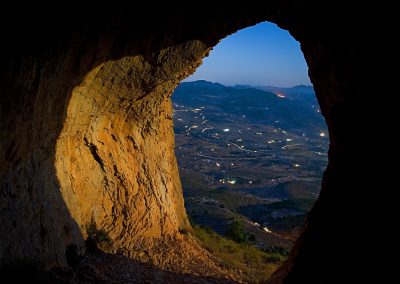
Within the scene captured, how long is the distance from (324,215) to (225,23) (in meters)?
7.44

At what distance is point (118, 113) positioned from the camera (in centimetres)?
1527

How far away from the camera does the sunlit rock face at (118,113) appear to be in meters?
7.40

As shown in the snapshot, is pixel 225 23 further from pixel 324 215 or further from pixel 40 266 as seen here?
pixel 40 266

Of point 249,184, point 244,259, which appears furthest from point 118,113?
point 249,184

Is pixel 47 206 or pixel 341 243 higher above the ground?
pixel 341 243

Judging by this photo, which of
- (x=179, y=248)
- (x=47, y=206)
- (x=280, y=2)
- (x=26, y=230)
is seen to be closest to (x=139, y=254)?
(x=179, y=248)

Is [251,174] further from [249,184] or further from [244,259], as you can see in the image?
[244,259]

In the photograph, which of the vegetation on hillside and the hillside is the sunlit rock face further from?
the hillside

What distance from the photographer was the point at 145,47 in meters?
11.9

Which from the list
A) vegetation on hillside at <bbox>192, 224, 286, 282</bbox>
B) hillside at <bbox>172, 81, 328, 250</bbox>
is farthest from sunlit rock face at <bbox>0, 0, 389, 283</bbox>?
hillside at <bbox>172, 81, 328, 250</bbox>

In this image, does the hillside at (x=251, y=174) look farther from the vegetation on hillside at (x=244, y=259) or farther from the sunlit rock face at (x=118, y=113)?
the sunlit rock face at (x=118, y=113)

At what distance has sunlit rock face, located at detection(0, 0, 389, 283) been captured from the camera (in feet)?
24.3

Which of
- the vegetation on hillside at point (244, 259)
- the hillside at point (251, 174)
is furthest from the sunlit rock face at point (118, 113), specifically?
the hillside at point (251, 174)

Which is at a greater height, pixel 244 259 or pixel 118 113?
pixel 118 113
